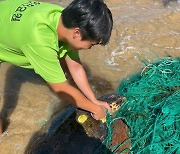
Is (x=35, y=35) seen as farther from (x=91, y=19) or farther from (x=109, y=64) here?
(x=109, y=64)

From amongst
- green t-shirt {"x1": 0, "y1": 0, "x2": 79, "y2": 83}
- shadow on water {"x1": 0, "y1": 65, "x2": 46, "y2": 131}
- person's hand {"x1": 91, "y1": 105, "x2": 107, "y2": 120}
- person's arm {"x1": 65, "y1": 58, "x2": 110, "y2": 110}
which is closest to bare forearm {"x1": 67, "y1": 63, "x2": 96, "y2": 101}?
person's arm {"x1": 65, "y1": 58, "x2": 110, "y2": 110}

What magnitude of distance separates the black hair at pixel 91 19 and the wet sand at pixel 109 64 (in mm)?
1825

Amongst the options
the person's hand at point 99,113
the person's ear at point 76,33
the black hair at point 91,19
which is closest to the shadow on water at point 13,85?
the person's hand at point 99,113

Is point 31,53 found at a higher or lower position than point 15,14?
lower

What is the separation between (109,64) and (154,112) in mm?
2162

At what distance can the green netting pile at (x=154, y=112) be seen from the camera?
9.21 ft

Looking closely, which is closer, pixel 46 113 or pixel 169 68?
pixel 169 68

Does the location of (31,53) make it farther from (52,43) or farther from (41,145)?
(41,145)

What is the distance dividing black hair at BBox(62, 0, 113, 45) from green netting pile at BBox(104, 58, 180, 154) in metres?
0.87

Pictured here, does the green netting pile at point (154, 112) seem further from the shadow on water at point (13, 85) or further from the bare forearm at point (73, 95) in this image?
the shadow on water at point (13, 85)

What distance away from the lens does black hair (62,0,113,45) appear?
2.44 meters

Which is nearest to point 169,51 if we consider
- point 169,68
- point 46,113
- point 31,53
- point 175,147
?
point 169,68

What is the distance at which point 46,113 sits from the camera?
421cm

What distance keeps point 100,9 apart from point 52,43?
1.57 ft
